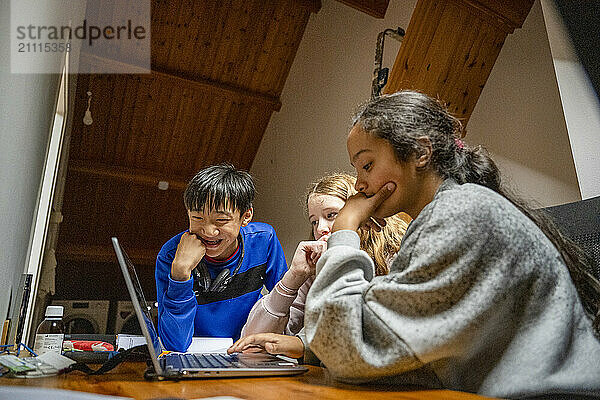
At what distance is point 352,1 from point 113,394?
376cm

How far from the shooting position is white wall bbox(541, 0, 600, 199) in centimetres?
196

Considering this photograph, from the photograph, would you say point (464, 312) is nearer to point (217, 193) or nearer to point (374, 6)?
point (217, 193)

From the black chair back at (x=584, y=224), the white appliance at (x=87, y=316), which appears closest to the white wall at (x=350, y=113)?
the black chair back at (x=584, y=224)

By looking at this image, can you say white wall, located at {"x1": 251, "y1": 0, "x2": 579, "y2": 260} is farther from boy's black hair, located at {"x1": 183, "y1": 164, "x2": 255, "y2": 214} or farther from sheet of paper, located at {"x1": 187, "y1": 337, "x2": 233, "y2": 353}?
sheet of paper, located at {"x1": 187, "y1": 337, "x2": 233, "y2": 353}

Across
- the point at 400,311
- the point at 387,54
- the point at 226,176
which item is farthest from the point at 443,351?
the point at 387,54

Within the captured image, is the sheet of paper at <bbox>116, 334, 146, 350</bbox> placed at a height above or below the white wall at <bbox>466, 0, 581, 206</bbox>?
below

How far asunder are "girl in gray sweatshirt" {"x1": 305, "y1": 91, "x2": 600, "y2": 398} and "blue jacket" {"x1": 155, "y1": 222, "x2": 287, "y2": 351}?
0.94 metres

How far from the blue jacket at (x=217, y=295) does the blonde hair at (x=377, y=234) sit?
0.37 metres

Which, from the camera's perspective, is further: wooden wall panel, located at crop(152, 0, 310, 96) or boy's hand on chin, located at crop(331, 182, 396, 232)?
wooden wall panel, located at crop(152, 0, 310, 96)

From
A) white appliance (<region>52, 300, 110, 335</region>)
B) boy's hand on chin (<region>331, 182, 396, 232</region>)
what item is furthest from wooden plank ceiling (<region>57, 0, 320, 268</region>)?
boy's hand on chin (<region>331, 182, 396, 232</region>)

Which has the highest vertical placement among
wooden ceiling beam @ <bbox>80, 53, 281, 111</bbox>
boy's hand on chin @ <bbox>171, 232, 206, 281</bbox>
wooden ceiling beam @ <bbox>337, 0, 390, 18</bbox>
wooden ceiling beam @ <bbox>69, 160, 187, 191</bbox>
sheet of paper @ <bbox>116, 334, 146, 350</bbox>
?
wooden ceiling beam @ <bbox>337, 0, 390, 18</bbox>

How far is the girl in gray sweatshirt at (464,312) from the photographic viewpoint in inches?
27.3

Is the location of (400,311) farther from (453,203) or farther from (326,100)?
(326,100)

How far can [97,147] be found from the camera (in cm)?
555
